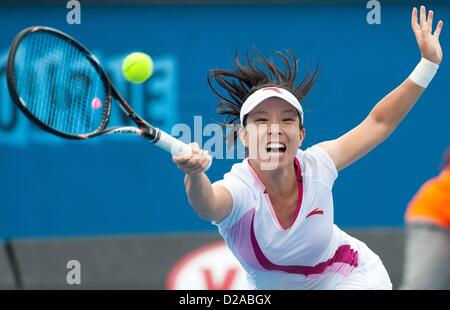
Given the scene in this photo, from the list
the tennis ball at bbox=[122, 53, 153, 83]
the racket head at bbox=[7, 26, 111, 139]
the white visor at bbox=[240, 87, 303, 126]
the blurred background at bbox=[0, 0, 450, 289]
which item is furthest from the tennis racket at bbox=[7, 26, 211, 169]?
the blurred background at bbox=[0, 0, 450, 289]

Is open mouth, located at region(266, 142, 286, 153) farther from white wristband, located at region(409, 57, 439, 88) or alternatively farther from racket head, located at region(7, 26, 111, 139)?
white wristband, located at region(409, 57, 439, 88)

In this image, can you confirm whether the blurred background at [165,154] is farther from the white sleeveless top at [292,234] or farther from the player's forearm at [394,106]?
the white sleeveless top at [292,234]

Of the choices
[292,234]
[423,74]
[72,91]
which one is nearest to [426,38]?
Result: [423,74]

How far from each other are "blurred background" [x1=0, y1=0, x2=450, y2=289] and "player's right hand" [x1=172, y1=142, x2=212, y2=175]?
3.46 meters

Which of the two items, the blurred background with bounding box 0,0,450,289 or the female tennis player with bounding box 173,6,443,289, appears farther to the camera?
the blurred background with bounding box 0,0,450,289

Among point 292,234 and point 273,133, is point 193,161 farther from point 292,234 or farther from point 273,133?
point 292,234

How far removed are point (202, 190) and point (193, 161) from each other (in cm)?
18

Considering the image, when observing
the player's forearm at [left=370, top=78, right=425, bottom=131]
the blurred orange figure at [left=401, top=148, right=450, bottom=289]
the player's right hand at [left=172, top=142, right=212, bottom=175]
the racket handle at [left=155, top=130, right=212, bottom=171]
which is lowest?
the blurred orange figure at [left=401, top=148, right=450, bottom=289]

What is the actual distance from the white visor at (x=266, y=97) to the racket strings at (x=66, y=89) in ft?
2.15

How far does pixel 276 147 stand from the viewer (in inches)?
186

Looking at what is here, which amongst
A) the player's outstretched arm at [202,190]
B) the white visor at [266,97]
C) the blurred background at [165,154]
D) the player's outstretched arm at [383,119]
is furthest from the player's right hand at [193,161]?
the blurred background at [165,154]

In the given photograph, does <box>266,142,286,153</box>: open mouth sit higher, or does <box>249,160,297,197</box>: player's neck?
<box>266,142,286,153</box>: open mouth

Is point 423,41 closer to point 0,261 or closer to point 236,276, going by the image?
point 236,276

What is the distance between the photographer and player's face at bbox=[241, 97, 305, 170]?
4.74m
